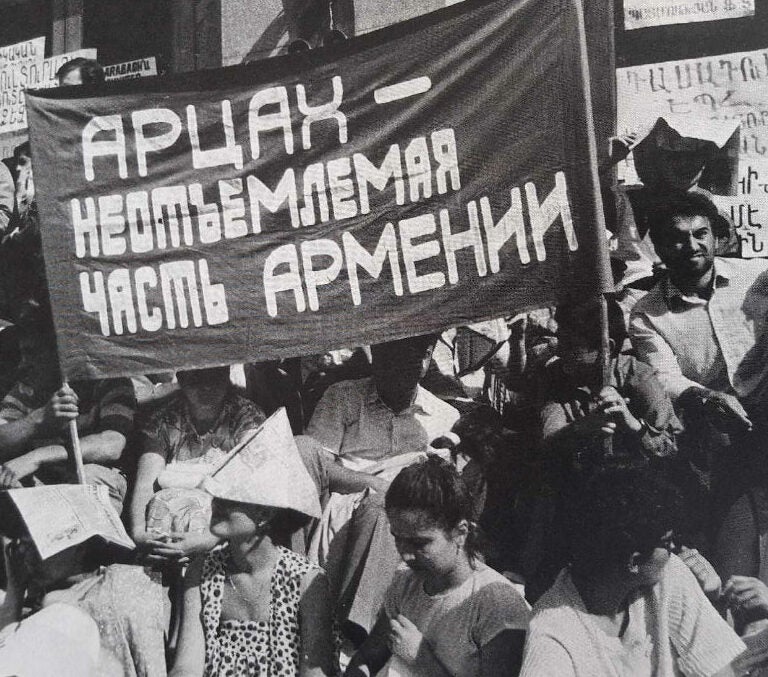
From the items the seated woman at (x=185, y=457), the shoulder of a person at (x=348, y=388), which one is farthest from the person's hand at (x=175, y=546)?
the shoulder of a person at (x=348, y=388)

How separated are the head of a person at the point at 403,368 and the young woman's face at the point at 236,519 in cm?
95

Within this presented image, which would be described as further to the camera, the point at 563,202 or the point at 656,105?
the point at 656,105

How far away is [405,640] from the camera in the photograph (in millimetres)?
4023

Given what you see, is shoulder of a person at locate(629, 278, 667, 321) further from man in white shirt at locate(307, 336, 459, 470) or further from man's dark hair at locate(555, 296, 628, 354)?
man in white shirt at locate(307, 336, 459, 470)

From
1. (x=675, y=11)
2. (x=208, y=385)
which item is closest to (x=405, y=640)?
(x=208, y=385)

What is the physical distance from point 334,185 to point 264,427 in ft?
4.03

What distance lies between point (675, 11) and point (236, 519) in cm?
355

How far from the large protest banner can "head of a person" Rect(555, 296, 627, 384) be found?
4.7 inches

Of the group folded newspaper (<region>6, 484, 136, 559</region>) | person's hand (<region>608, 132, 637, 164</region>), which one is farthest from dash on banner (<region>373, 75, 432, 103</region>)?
folded newspaper (<region>6, 484, 136, 559</region>)

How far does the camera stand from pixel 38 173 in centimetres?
528

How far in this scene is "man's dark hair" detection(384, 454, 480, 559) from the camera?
4070 mm

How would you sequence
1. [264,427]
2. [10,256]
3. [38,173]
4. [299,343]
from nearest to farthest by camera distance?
[264,427] → [299,343] → [38,173] → [10,256]

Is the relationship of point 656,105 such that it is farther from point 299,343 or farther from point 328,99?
point 299,343

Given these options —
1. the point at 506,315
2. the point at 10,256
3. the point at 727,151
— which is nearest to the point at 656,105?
the point at 727,151
